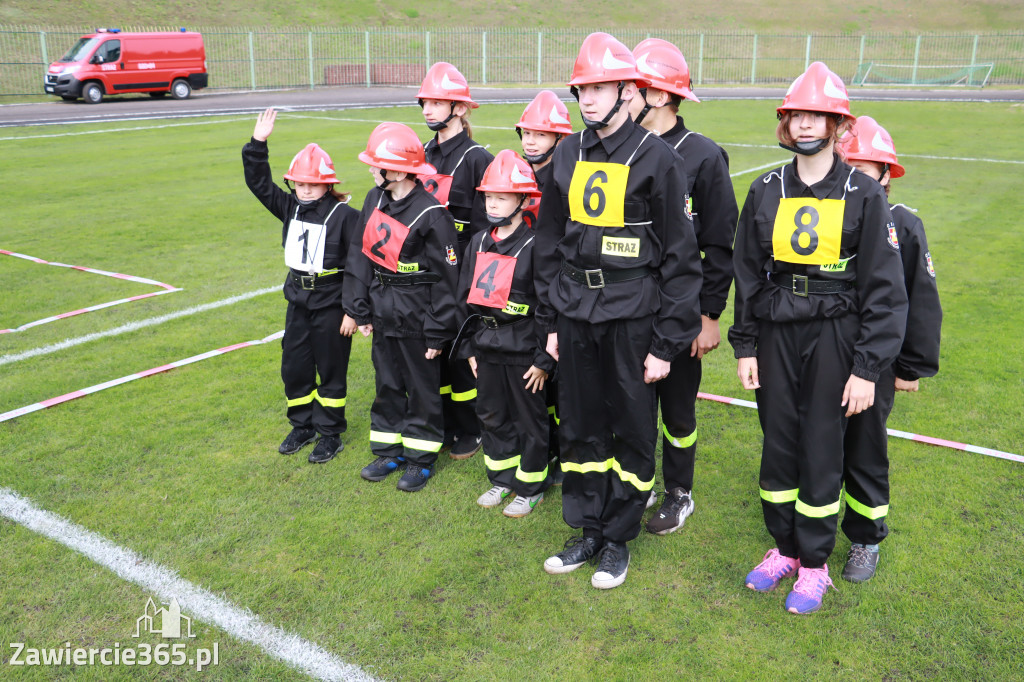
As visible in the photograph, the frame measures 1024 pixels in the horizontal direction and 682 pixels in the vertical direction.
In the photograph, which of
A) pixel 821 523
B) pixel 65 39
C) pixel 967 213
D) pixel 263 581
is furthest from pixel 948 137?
pixel 65 39

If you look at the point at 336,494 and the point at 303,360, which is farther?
the point at 303,360

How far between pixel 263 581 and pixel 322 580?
32cm

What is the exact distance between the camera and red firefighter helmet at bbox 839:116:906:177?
4.45m

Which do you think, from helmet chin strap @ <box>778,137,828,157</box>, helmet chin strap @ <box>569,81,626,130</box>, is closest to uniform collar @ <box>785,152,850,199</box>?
helmet chin strap @ <box>778,137,828,157</box>

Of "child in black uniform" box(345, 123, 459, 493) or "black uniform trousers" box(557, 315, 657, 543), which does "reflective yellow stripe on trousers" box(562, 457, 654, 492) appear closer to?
"black uniform trousers" box(557, 315, 657, 543)

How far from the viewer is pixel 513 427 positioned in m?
5.40

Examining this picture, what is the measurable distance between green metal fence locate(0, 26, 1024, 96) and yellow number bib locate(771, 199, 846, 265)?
118ft

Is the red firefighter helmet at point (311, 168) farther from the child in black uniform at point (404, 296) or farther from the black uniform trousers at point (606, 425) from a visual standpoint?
the black uniform trousers at point (606, 425)

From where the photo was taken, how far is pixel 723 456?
19.7 ft

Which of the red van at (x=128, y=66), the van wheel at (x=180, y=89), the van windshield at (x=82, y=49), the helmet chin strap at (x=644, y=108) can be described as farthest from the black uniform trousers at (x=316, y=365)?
the van wheel at (x=180, y=89)

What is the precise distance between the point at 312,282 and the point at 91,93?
2900 centimetres

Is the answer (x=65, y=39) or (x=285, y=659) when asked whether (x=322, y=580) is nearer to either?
(x=285, y=659)

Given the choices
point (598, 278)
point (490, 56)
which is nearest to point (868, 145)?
point (598, 278)

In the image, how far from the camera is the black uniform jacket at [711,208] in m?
4.63
